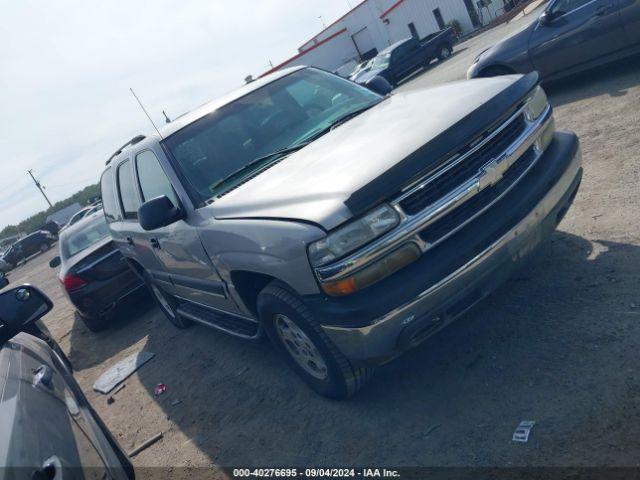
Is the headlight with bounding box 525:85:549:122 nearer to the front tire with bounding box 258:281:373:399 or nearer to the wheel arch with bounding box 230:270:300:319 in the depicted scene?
the front tire with bounding box 258:281:373:399

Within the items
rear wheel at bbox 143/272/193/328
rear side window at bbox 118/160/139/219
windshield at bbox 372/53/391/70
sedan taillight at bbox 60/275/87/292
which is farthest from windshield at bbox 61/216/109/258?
windshield at bbox 372/53/391/70

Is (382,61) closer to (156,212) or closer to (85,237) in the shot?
(85,237)

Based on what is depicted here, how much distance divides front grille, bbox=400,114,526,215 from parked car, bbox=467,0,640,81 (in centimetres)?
486

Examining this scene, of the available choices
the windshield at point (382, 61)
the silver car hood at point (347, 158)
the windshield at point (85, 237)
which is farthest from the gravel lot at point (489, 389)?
the windshield at point (382, 61)

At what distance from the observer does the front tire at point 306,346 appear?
2.99 meters

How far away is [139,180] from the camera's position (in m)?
4.76

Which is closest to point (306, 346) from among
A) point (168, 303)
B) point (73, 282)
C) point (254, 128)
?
point (254, 128)

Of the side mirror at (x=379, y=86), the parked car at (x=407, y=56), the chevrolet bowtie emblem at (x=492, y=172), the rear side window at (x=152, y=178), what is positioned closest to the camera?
the chevrolet bowtie emblem at (x=492, y=172)

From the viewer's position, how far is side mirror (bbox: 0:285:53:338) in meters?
3.21

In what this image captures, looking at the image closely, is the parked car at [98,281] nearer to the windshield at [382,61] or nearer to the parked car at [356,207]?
the parked car at [356,207]

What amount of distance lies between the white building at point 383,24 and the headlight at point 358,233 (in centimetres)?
3295

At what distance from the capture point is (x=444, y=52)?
22.9 meters

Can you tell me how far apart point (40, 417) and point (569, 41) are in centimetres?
781

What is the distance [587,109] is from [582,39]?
1.25 metres
